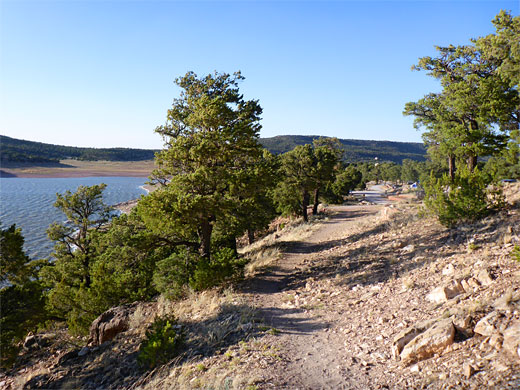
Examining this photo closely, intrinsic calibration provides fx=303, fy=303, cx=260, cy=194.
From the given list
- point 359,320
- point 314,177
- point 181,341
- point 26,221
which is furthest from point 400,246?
point 26,221

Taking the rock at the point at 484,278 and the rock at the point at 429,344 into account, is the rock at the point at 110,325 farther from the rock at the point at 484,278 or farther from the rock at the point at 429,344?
the rock at the point at 484,278

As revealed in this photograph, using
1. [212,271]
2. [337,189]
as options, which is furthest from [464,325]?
[337,189]

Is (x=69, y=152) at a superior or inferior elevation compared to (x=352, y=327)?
superior

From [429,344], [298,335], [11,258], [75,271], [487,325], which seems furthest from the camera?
[75,271]

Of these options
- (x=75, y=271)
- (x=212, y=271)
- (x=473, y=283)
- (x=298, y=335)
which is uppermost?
(x=473, y=283)

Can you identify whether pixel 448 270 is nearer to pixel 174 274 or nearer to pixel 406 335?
pixel 406 335

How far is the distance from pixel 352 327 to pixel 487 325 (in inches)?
118

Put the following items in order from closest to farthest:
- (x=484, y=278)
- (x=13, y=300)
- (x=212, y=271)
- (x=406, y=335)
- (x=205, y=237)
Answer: (x=406, y=335) → (x=484, y=278) → (x=13, y=300) → (x=212, y=271) → (x=205, y=237)

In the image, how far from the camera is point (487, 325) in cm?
517

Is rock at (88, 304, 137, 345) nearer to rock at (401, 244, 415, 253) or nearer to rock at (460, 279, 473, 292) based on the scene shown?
rock at (460, 279, 473, 292)

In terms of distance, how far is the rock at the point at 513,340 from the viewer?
444cm

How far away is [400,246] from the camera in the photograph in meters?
13.0

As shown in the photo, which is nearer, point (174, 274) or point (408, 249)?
point (408, 249)

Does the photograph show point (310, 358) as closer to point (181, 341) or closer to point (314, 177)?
point (181, 341)
